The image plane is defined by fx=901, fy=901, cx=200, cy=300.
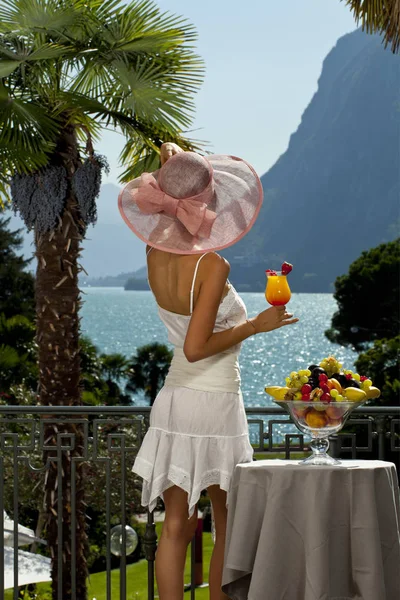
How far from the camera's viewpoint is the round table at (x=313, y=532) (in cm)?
287

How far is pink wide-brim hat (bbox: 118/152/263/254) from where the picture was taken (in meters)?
2.93

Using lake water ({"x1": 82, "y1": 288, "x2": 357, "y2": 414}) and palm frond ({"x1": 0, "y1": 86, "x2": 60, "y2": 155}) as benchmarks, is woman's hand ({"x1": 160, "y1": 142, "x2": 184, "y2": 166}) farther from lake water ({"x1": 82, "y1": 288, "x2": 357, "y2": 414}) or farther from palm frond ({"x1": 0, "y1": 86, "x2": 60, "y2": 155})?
lake water ({"x1": 82, "y1": 288, "x2": 357, "y2": 414})

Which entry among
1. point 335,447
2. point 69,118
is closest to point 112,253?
point 69,118

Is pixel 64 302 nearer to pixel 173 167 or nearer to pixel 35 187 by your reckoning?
pixel 35 187

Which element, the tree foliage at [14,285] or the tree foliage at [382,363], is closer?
the tree foliage at [382,363]

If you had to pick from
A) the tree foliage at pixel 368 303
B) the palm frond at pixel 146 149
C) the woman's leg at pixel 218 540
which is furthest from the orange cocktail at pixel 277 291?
the tree foliage at pixel 368 303

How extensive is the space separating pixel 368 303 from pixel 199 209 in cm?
3098

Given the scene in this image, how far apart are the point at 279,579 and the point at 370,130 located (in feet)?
360

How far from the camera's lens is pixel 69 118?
28.5 ft

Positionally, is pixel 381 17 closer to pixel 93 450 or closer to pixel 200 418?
pixel 93 450

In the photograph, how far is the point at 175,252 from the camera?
2883mm

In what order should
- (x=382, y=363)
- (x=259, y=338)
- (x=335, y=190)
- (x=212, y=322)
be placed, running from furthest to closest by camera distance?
1. (x=335, y=190)
2. (x=259, y=338)
3. (x=382, y=363)
4. (x=212, y=322)

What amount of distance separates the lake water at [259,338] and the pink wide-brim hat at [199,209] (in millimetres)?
51808

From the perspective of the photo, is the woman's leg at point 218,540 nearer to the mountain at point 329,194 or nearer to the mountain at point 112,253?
the mountain at point 329,194
